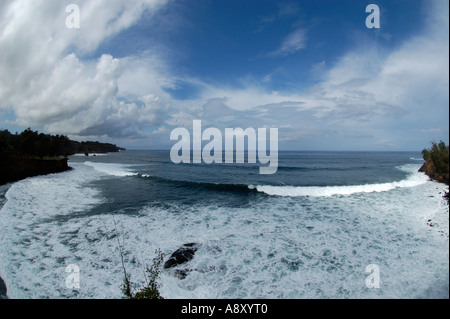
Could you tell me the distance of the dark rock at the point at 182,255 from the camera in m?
8.99

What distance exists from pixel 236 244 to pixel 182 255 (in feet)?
9.79

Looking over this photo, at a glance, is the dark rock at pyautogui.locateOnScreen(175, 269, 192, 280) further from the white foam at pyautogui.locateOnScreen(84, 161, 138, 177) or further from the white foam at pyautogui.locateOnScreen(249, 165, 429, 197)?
the white foam at pyautogui.locateOnScreen(84, 161, 138, 177)

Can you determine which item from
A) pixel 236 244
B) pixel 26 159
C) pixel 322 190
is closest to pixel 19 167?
pixel 26 159

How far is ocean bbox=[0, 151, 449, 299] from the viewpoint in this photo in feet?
24.4

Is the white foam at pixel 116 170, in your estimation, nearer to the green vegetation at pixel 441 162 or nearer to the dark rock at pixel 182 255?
the dark rock at pixel 182 255

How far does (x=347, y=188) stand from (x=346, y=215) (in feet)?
36.2

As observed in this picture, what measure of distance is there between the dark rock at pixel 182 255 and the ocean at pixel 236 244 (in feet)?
0.98

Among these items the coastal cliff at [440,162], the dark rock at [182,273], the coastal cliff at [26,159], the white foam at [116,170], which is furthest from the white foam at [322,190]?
the coastal cliff at [26,159]

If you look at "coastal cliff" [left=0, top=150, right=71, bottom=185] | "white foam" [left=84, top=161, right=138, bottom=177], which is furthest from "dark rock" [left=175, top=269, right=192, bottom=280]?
"white foam" [left=84, top=161, right=138, bottom=177]

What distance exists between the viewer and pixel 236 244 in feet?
35.4

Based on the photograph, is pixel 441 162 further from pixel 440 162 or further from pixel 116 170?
pixel 116 170

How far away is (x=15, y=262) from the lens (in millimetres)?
8680

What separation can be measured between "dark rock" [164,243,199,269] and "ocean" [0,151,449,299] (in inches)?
11.8
